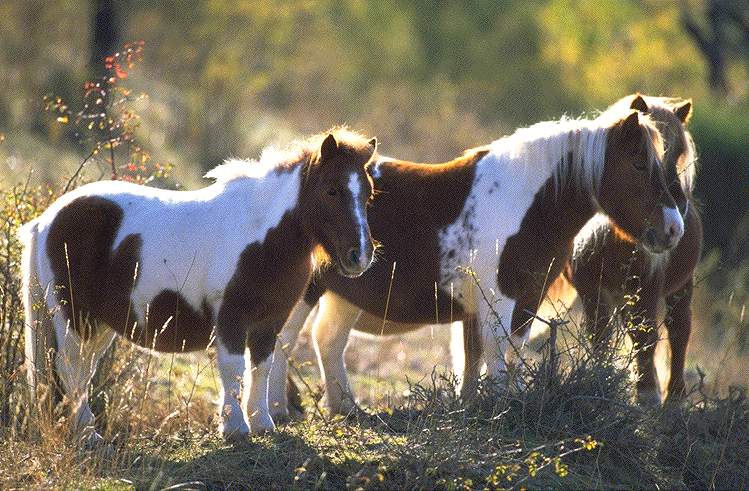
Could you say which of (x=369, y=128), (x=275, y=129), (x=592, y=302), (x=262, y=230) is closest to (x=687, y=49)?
(x=369, y=128)

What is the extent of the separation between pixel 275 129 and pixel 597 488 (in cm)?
1780

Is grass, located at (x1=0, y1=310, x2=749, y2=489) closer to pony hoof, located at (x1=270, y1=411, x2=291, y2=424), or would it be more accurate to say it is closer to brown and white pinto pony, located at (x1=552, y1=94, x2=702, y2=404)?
pony hoof, located at (x1=270, y1=411, x2=291, y2=424)

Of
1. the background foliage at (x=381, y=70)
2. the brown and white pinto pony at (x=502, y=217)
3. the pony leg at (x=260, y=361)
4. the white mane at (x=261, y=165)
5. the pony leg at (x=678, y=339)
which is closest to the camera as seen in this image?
the pony leg at (x=260, y=361)

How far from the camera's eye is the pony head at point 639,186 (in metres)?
6.84

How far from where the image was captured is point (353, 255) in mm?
5945

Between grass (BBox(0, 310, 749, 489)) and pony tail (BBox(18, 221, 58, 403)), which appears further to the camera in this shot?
pony tail (BBox(18, 221, 58, 403))

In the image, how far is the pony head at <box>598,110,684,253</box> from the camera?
Result: 22.4 feet

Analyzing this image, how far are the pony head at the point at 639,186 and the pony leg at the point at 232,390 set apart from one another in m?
2.32

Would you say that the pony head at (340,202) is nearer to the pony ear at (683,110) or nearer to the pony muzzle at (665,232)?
the pony muzzle at (665,232)

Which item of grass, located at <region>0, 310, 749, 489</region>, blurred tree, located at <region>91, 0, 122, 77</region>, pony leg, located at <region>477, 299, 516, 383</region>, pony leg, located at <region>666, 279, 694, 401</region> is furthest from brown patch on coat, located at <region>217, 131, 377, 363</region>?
blurred tree, located at <region>91, 0, 122, 77</region>

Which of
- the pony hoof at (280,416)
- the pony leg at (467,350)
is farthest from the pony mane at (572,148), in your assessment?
the pony hoof at (280,416)

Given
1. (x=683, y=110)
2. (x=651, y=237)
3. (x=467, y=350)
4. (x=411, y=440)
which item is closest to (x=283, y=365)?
(x=467, y=350)

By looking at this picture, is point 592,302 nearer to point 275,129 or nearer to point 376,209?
point 376,209

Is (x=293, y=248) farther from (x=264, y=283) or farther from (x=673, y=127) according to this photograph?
(x=673, y=127)
